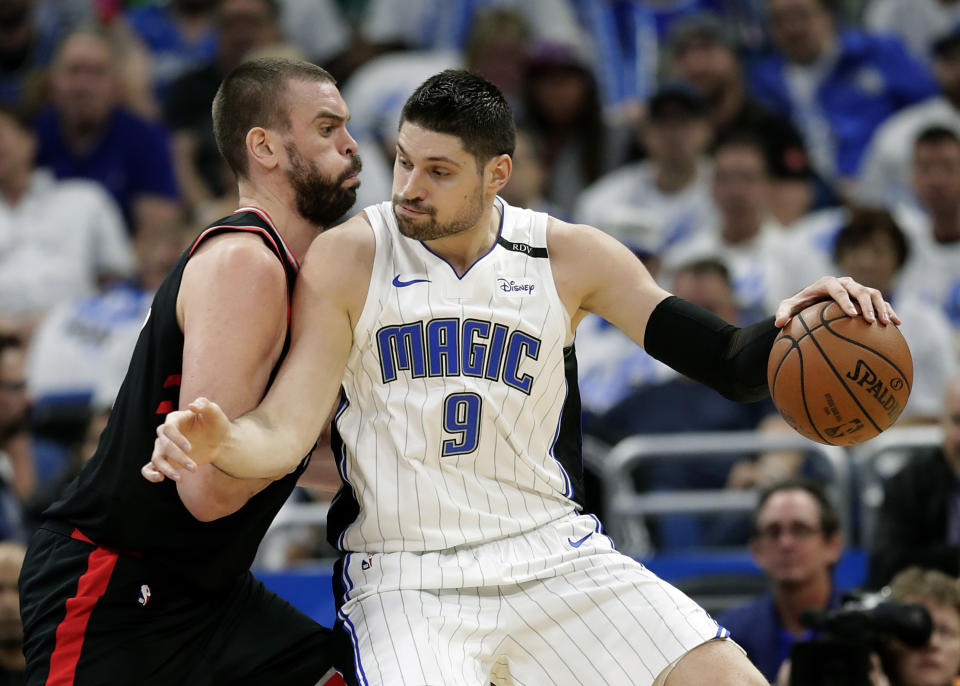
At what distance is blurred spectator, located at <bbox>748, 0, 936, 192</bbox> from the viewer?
35.1ft

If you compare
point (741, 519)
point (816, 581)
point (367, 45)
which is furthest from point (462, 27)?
point (816, 581)

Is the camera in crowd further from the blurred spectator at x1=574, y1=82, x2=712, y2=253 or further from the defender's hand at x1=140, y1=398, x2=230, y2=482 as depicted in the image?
the blurred spectator at x1=574, y1=82, x2=712, y2=253

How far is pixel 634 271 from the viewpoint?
4.38 metres

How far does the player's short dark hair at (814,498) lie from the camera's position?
6.59 metres

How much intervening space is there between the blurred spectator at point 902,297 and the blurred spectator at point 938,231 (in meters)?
0.29

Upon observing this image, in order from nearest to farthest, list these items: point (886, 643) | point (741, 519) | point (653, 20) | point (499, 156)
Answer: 1. point (499, 156)
2. point (886, 643)
3. point (741, 519)
4. point (653, 20)

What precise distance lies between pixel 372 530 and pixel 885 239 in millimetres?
5313

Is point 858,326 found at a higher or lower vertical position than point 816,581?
higher

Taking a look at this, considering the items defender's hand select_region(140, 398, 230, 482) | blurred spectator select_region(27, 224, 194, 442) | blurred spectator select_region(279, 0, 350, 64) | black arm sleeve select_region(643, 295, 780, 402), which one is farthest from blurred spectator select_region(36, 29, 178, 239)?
defender's hand select_region(140, 398, 230, 482)

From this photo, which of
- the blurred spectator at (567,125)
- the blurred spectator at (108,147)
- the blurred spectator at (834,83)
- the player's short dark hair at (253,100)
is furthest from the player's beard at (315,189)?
the blurred spectator at (834,83)

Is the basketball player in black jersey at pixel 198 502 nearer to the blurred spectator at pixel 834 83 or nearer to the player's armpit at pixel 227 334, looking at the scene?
the player's armpit at pixel 227 334

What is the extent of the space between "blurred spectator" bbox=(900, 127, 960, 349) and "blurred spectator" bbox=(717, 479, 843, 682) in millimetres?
2866

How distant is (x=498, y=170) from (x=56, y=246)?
6.57 meters

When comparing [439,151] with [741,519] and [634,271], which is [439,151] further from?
[741,519]
